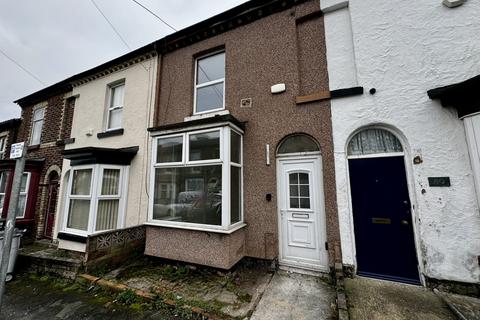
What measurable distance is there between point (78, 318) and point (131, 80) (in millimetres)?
6551

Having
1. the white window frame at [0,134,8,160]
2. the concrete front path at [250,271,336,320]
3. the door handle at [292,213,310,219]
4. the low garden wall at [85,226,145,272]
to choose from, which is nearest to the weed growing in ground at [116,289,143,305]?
the low garden wall at [85,226,145,272]

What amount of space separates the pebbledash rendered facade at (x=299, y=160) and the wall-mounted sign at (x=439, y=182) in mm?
22

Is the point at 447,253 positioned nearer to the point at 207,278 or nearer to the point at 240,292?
the point at 240,292

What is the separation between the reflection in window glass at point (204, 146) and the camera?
4.36 m

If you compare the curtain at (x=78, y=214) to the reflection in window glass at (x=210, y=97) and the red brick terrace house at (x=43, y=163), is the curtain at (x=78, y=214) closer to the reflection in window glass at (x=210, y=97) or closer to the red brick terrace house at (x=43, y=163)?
the red brick terrace house at (x=43, y=163)

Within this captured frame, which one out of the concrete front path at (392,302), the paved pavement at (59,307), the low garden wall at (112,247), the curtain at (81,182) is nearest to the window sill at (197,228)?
the low garden wall at (112,247)

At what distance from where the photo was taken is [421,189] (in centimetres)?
342

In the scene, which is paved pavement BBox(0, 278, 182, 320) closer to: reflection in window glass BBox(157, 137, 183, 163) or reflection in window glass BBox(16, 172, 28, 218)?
reflection in window glass BBox(157, 137, 183, 163)

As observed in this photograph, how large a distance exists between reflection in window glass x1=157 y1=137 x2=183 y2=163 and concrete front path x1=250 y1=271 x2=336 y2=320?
3.36m

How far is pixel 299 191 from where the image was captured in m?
4.32

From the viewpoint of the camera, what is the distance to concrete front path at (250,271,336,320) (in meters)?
2.80

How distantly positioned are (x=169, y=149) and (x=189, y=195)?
130cm

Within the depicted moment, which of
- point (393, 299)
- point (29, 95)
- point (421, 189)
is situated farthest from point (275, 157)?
point (29, 95)

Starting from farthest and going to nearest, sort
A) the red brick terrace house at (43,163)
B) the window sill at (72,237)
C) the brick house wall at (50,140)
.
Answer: the brick house wall at (50,140)
the red brick terrace house at (43,163)
the window sill at (72,237)
